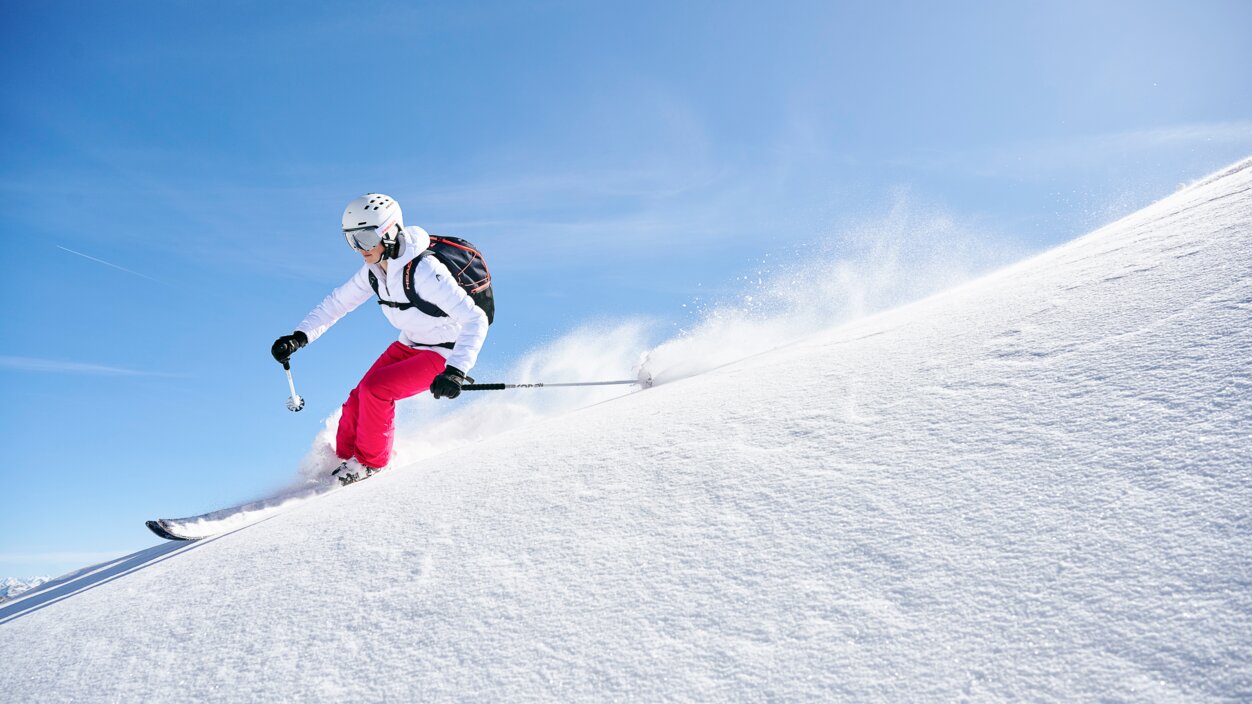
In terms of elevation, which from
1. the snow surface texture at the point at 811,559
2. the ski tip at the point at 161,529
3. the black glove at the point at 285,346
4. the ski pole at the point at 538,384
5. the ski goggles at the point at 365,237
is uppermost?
the ski goggles at the point at 365,237

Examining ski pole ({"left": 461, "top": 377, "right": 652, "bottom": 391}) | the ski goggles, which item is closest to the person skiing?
the ski goggles

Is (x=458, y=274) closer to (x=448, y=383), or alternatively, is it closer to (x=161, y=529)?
(x=448, y=383)

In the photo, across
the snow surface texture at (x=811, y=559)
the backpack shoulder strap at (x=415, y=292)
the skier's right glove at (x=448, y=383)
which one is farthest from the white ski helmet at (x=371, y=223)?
the snow surface texture at (x=811, y=559)

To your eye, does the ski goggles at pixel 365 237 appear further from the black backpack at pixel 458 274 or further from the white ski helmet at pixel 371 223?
the black backpack at pixel 458 274

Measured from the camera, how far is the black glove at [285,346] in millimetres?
6219

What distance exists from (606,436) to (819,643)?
87.7 inches

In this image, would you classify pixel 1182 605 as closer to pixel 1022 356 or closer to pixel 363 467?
pixel 1022 356

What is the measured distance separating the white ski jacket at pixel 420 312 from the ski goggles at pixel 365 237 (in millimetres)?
237

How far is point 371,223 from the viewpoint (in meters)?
5.75

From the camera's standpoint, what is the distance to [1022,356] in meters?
3.28

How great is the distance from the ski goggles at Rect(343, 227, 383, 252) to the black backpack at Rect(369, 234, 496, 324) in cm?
33

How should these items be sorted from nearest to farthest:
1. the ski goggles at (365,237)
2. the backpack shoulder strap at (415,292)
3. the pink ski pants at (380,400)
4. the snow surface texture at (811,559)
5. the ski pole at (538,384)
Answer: the snow surface texture at (811,559) → the ski goggles at (365,237) → the backpack shoulder strap at (415,292) → the pink ski pants at (380,400) → the ski pole at (538,384)

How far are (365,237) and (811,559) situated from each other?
502 cm

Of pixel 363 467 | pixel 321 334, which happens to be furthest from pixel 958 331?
pixel 321 334
